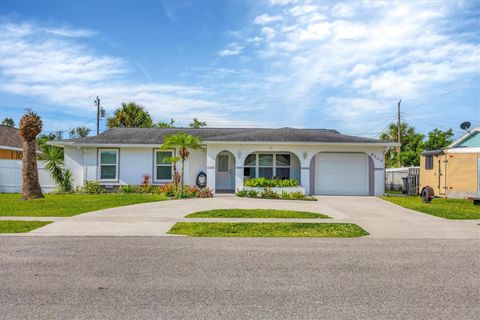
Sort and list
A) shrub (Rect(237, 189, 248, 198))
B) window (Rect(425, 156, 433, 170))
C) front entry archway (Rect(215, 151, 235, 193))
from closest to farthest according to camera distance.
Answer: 1. window (Rect(425, 156, 433, 170))
2. shrub (Rect(237, 189, 248, 198))
3. front entry archway (Rect(215, 151, 235, 193))

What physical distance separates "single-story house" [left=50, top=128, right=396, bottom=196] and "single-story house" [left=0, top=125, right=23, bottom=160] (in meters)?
9.08

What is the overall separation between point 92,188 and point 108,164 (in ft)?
5.98

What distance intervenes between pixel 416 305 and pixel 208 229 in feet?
20.0

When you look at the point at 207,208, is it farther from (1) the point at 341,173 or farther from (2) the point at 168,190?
(1) the point at 341,173

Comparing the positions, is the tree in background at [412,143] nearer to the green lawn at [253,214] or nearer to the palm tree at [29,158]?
the green lawn at [253,214]

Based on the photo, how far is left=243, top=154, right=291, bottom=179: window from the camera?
22.7m

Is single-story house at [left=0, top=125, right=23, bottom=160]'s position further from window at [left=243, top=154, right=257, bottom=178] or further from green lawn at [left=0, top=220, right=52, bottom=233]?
green lawn at [left=0, top=220, right=52, bottom=233]

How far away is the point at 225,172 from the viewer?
76.5 feet

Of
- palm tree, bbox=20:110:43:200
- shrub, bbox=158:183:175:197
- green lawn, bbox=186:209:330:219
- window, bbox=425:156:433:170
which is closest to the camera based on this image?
green lawn, bbox=186:209:330:219

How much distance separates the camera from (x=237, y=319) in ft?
13.5

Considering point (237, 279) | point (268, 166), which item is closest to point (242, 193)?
point (268, 166)

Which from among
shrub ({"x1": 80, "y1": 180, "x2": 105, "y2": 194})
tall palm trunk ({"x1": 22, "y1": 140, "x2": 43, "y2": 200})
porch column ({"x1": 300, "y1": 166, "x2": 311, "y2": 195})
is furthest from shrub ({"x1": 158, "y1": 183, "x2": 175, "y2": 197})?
porch column ({"x1": 300, "y1": 166, "x2": 311, "y2": 195})

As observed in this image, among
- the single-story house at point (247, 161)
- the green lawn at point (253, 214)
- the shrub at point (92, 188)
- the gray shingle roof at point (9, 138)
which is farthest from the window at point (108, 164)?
the green lawn at point (253, 214)

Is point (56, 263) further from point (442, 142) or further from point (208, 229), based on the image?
point (442, 142)
